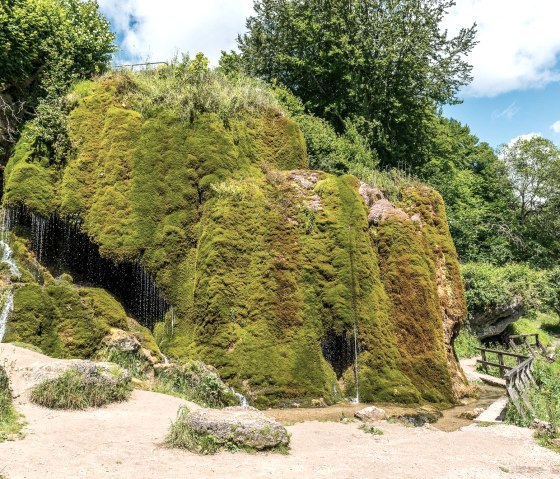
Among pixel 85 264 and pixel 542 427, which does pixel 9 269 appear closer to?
pixel 85 264

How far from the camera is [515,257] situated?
A: 1494 inches

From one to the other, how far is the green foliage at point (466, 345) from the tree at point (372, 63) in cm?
1152

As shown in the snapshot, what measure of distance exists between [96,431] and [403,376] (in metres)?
8.20

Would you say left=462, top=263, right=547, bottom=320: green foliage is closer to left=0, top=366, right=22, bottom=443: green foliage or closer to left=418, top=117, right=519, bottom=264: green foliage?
left=418, top=117, right=519, bottom=264: green foliage

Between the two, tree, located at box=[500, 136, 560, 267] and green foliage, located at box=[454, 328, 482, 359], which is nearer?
green foliage, located at box=[454, 328, 482, 359]

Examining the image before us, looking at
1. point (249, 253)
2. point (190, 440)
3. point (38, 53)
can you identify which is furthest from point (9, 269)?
point (38, 53)

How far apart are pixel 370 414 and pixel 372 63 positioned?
894 inches

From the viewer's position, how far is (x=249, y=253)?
13562mm

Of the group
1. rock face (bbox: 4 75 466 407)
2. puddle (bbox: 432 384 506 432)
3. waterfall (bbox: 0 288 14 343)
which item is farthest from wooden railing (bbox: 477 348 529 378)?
waterfall (bbox: 0 288 14 343)

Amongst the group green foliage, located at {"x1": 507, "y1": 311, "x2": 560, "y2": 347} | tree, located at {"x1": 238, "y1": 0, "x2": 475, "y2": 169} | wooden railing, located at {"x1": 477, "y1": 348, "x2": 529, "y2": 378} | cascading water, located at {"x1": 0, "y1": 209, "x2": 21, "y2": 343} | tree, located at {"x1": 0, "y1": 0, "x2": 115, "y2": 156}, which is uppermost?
tree, located at {"x1": 238, "y1": 0, "x2": 475, "y2": 169}

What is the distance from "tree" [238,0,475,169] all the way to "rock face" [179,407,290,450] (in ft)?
72.1

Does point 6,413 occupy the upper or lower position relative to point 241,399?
upper

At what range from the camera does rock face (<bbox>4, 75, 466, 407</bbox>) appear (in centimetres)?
1238

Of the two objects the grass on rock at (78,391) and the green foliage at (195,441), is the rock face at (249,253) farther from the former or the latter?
the green foliage at (195,441)
